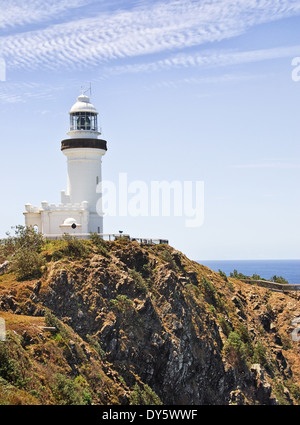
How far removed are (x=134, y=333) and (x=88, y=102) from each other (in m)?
24.3

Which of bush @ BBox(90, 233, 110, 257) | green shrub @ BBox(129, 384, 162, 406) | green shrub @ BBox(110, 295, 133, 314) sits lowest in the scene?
green shrub @ BBox(129, 384, 162, 406)

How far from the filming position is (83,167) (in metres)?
55.2

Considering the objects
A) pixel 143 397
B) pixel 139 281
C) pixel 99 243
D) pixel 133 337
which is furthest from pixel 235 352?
pixel 99 243

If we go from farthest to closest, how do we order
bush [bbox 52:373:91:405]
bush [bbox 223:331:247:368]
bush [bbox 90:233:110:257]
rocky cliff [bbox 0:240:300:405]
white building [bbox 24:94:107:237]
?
1. white building [bbox 24:94:107:237]
2. bush [bbox 223:331:247:368]
3. bush [bbox 90:233:110:257]
4. rocky cliff [bbox 0:240:300:405]
5. bush [bbox 52:373:91:405]

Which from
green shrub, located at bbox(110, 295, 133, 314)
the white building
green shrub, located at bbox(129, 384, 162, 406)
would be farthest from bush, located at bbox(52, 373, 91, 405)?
the white building

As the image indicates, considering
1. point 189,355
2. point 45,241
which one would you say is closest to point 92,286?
point 45,241

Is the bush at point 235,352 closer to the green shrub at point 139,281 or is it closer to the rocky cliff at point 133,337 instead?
the rocky cliff at point 133,337

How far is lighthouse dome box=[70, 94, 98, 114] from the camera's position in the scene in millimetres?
55594

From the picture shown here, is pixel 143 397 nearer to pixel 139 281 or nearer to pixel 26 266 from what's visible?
pixel 139 281

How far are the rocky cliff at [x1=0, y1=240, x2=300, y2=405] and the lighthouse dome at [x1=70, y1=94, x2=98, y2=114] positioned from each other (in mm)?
14215

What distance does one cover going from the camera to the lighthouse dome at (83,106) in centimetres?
5559

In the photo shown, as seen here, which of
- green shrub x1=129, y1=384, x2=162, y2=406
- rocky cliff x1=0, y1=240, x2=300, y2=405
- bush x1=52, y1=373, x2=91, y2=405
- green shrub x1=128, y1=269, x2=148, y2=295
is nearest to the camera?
bush x1=52, y1=373, x2=91, y2=405

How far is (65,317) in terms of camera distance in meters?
39.8

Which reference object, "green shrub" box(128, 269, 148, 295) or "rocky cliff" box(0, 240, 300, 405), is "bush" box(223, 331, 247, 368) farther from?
"green shrub" box(128, 269, 148, 295)
